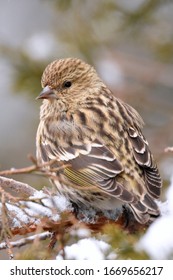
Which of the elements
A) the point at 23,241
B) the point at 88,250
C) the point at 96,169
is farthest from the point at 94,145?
the point at 88,250

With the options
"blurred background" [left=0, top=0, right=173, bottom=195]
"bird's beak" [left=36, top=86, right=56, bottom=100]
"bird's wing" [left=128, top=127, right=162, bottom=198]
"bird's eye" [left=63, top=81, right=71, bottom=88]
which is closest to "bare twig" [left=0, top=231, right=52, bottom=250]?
"bird's wing" [left=128, top=127, right=162, bottom=198]

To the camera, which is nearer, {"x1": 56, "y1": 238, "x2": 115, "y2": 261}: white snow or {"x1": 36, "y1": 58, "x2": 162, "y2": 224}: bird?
{"x1": 56, "y1": 238, "x2": 115, "y2": 261}: white snow

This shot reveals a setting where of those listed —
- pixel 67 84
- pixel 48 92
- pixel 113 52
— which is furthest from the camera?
pixel 113 52

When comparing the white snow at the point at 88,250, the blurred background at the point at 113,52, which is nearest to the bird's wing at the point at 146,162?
the white snow at the point at 88,250

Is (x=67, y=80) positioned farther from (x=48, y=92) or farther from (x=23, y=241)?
(x=23, y=241)

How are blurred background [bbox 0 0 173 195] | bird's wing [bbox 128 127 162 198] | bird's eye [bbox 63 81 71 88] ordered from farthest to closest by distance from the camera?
blurred background [bbox 0 0 173 195] → bird's eye [bbox 63 81 71 88] → bird's wing [bbox 128 127 162 198]

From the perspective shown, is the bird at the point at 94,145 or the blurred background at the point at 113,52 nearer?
the bird at the point at 94,145

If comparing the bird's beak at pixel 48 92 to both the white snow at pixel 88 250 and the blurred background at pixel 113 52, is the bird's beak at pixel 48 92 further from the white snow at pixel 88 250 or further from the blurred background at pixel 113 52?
the white snow at pixel 88 250

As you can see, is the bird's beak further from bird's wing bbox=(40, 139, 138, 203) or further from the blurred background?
the blurred background
